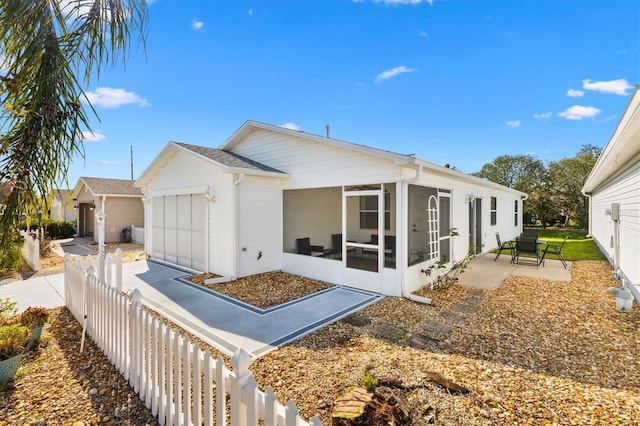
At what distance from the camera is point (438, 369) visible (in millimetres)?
3566

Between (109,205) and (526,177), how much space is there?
1417 inches

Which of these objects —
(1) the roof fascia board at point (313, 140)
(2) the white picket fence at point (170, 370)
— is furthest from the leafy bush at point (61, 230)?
(2) the white picket fence at point (170, 370)

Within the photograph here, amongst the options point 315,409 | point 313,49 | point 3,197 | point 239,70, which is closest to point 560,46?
point 313,49

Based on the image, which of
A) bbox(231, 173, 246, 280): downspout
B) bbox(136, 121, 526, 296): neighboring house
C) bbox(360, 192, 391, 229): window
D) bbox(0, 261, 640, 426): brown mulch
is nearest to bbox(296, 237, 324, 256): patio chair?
bbox(136, 121, 526, 296): neighboring house

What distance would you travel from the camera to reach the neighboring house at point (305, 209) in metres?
6.79

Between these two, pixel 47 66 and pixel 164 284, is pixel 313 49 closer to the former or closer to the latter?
pixel 164 284

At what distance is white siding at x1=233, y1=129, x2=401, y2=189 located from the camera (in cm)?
678

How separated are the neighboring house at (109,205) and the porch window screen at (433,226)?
17145mm

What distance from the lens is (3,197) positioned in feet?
7.32

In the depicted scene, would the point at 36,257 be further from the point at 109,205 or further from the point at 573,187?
the point at 573,187

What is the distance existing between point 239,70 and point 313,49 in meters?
2.95

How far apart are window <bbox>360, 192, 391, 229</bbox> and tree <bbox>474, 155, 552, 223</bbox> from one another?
26148 mm

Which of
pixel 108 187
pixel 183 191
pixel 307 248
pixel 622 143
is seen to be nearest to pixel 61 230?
pixel 108 187

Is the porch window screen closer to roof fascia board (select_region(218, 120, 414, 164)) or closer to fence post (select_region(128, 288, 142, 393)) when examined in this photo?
roof fascia board (select_region(218, 120, 414, 164))
